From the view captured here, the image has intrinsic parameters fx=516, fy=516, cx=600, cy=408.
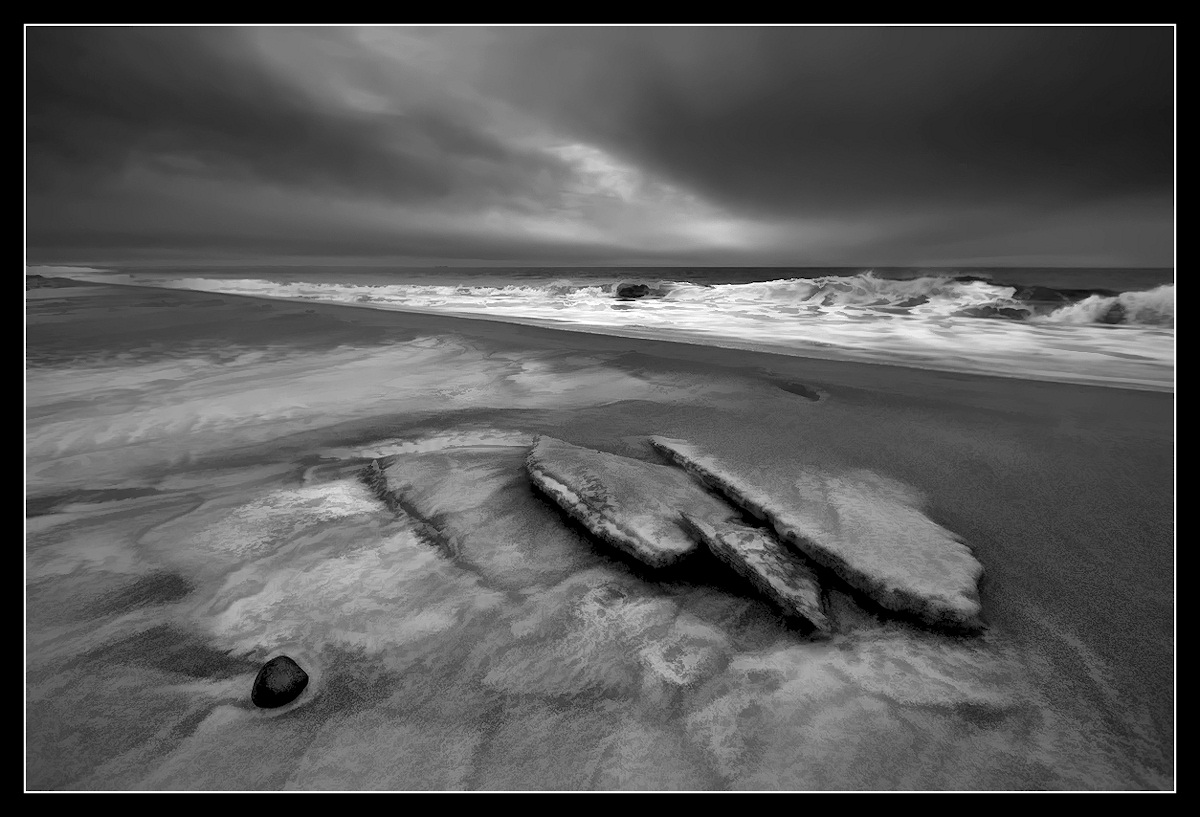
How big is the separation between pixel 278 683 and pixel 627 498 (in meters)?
1.26

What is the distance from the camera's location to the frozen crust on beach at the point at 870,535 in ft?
5.18

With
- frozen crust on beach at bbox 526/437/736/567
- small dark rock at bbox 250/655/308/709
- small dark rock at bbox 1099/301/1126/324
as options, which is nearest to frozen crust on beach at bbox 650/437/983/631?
frozen crust on beach at bbox 526/437/736/567

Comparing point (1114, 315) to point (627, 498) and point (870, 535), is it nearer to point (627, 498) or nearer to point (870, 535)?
point (870, 535)

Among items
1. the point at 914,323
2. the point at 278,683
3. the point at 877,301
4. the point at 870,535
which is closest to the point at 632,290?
the point at 877,301

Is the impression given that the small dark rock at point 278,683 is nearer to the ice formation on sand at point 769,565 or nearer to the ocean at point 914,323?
the ice formation on sand at point 769,565

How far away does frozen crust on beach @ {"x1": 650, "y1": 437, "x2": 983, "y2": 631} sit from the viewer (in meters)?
1.58

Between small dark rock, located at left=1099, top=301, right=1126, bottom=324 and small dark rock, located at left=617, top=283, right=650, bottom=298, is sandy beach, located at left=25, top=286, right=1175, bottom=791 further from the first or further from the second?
small dark rock, located at left=617, top=283, right=650, bottom=298

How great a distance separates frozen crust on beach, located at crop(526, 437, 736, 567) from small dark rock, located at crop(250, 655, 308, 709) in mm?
1011

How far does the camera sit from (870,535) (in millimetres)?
1872

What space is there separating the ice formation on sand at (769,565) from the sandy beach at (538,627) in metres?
0.06

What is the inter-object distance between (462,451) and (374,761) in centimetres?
184

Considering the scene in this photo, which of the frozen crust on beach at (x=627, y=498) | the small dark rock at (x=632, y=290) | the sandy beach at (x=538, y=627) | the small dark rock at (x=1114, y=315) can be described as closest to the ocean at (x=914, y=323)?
the small dark rock at (x=1114, y=315)

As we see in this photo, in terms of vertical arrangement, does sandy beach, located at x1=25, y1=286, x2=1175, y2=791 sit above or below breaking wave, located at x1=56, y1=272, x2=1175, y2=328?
below

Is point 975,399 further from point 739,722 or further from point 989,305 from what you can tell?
point 989,305
